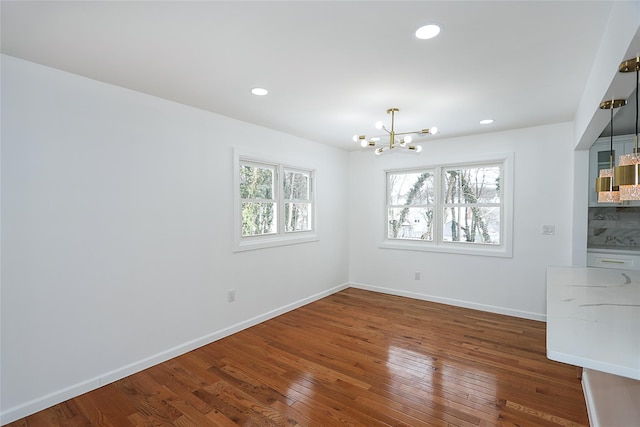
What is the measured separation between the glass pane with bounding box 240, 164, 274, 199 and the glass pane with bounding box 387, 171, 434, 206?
6.94 feet

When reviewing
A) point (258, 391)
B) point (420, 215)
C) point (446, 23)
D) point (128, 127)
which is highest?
point (446, 23)

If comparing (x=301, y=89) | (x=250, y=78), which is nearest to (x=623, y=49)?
(x=301, y=89)

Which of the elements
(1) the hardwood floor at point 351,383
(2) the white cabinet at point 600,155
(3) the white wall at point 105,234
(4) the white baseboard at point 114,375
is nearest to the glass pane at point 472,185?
(2) the white cabinet at point 600,155

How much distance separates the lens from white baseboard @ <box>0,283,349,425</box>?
2.10m

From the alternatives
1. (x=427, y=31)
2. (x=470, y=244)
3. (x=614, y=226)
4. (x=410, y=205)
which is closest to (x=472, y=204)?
(x=470, y=244)

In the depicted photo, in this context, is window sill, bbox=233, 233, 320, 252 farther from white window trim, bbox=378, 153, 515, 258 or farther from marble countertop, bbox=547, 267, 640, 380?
marble countertop, bbox=547, 267, 640, 380

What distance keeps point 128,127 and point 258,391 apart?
244 centimetres

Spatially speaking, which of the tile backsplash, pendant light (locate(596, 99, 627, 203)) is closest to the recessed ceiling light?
pendant light (locate(596, 99, 627, 203))

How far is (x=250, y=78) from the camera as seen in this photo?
245 cm

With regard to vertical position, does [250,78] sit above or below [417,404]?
above

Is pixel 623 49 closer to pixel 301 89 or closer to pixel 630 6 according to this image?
pixel 630 6

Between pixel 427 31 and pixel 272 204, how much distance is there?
285cm

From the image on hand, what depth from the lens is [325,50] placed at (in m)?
1.99

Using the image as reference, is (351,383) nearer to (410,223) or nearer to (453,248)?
(453,248)
